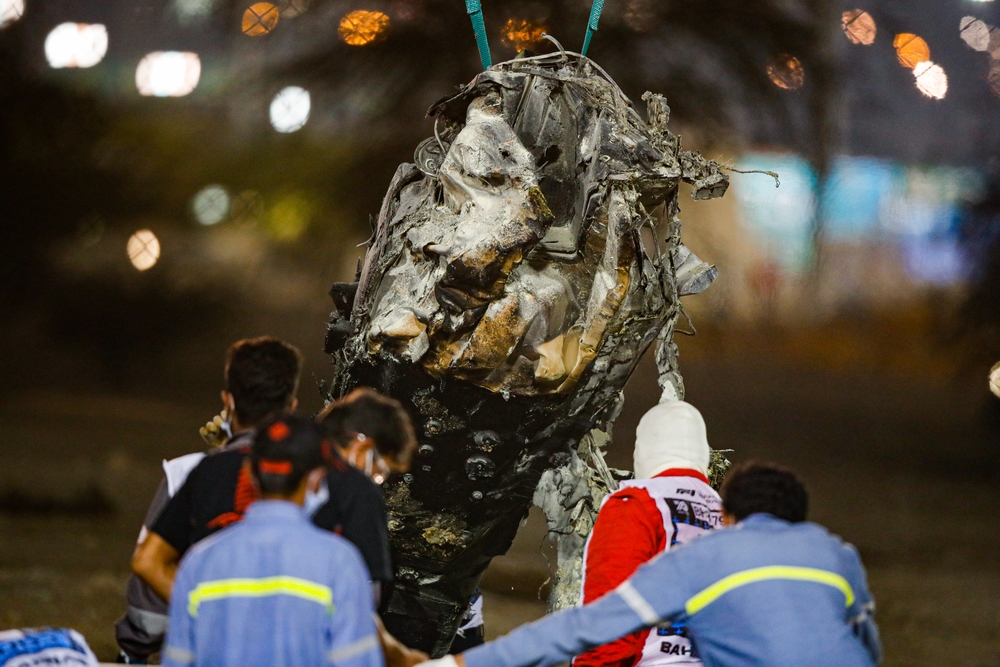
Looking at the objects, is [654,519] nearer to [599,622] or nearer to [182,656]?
[599,622]

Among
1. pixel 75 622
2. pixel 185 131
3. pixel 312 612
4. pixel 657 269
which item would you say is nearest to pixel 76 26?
pixel 185 131

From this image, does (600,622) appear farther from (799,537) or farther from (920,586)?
(920,586)

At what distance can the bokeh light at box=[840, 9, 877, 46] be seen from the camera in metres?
7.91

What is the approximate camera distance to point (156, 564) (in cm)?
177

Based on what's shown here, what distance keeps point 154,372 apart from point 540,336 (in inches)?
249

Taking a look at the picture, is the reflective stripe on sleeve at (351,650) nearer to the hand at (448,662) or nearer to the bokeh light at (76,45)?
the hand at (448,662)

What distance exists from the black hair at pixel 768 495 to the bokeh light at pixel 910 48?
23.5 feet

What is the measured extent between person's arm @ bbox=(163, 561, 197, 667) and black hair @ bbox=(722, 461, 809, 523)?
92 centimetres

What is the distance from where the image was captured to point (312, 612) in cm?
146

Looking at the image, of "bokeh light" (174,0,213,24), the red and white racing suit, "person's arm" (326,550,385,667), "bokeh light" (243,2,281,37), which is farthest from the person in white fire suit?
"bokeh light" (174,0,213,24)

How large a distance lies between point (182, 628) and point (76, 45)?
758 cm

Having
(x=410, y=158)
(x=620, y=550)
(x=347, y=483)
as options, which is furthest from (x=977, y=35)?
(x=347, y=483)

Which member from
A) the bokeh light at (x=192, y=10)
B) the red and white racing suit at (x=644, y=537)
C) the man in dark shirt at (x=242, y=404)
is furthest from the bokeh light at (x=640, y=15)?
the man in dark shirt at (x=242, y=404)

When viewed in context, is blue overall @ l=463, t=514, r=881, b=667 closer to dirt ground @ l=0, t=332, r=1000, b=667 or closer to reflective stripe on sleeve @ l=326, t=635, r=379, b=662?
reflective stripe on sleeve @ l=326, t=635, r=379, b=662
